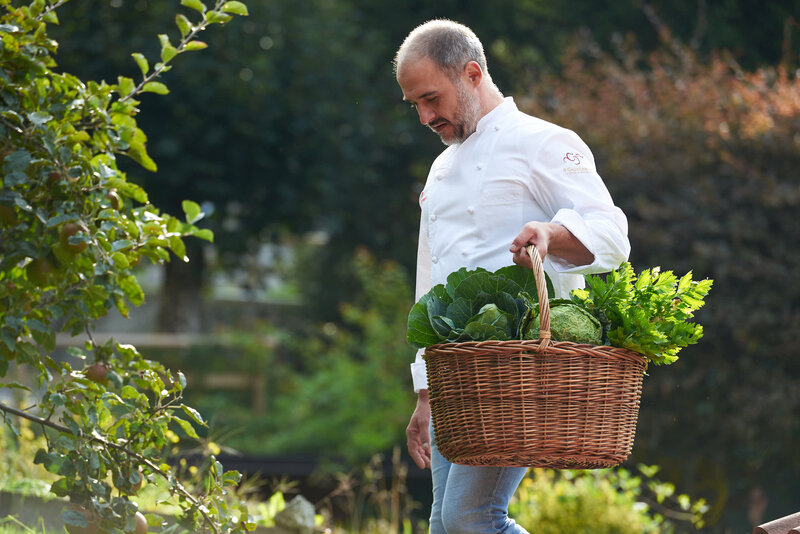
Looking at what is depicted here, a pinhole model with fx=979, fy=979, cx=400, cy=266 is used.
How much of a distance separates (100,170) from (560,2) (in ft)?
29.0

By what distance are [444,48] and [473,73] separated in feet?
0.33

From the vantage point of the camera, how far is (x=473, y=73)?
7.68ft

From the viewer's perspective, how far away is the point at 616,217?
2.15m

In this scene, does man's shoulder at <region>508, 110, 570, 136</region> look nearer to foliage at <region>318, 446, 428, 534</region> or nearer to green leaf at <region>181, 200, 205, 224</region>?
green leaf at <region>181, 200, 205, 224</region>

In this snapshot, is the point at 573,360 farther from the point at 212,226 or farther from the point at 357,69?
the point at 357,69

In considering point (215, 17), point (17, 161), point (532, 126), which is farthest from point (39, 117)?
point (532, 126)

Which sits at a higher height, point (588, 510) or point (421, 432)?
point (421, 432)

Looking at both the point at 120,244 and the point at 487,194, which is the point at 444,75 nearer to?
the point at 487,194

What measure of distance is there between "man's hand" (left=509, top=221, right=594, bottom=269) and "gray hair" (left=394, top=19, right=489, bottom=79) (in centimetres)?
49

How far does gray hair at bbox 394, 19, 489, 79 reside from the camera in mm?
2289

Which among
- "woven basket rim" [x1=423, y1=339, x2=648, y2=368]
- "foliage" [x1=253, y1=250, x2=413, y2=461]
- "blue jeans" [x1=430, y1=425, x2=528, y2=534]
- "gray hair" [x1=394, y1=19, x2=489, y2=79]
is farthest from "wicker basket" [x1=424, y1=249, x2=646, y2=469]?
"foliage" [x1=253, y1=250, x2=413, y2=461]

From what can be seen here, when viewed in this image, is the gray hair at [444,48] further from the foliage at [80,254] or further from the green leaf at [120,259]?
the green leaf at [120,259]

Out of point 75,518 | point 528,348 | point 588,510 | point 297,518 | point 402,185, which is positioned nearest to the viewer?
point 528,348

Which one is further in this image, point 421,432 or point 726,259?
point 726,259
